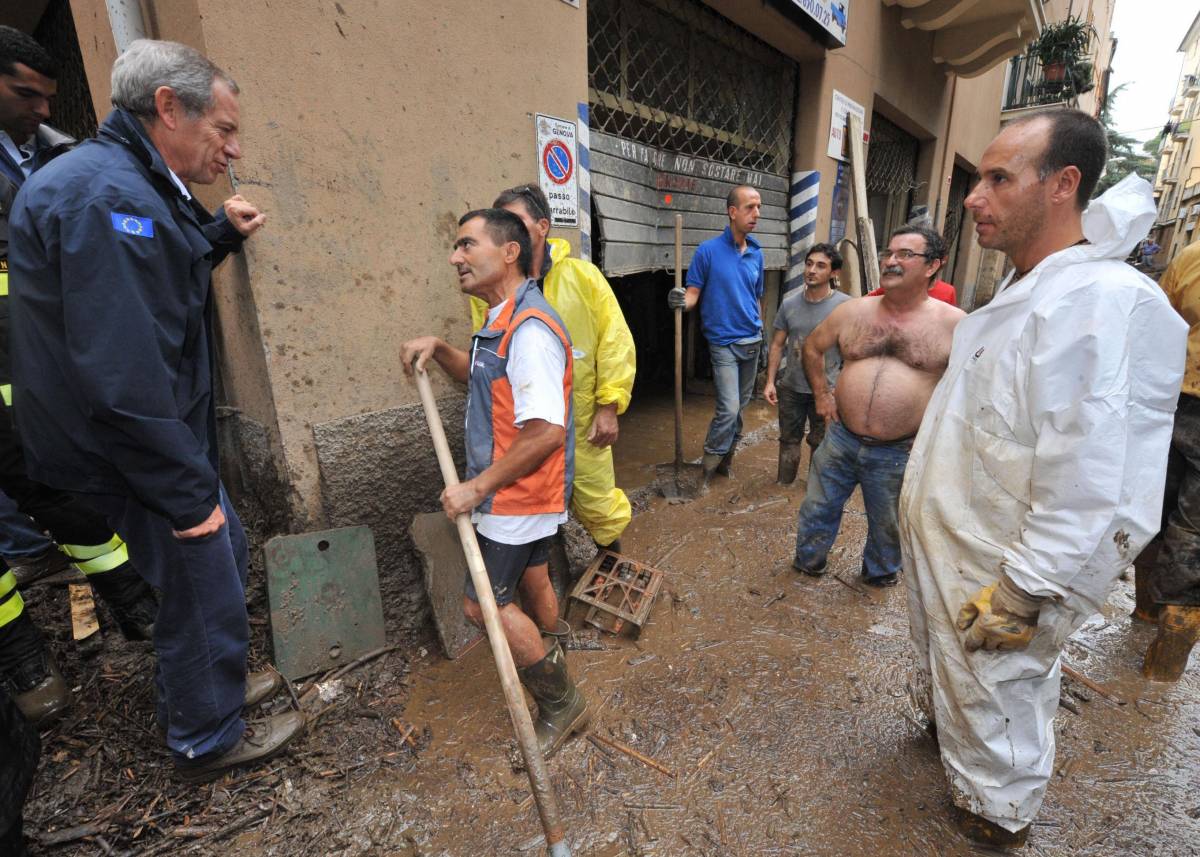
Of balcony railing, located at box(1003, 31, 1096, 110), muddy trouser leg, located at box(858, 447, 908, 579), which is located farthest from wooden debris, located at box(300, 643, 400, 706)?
balcony railing, located at box(1003, 31, 1096, 110)

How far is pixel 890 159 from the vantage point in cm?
865

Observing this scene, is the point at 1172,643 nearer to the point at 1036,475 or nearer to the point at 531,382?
the point at 1036,475

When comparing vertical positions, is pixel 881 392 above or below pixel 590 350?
below

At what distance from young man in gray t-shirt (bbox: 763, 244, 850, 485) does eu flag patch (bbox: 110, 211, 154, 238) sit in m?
3.81

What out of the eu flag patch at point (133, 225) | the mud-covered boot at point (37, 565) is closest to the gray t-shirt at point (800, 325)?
the eu flag patch at point (133, 225)

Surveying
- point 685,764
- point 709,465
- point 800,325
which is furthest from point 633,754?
point 800,325

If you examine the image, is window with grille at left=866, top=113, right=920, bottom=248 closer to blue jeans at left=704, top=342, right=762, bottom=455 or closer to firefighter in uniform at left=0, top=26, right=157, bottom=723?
blue jeans at left=704, top=342, right=762, bottom=455

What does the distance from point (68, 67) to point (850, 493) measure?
6.00 metres

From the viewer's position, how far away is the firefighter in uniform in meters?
2.09

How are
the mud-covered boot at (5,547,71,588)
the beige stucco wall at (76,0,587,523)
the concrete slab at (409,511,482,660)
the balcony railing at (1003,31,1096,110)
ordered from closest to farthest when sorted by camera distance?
the beige stucco wall at (76,0,587,523), the concrete slab at (409,511,482,660), the mud-covered boot at (5,547,71,588), the balcony railing at (1003,31,1096,110)

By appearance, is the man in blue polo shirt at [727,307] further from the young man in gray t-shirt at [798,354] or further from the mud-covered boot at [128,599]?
the mud-covered boot at [128,599]

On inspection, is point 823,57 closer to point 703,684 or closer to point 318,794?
point 703,684

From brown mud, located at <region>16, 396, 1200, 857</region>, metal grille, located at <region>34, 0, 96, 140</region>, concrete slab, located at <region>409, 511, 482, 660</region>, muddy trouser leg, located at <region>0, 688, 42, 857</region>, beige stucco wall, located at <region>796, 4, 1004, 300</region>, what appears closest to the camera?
muddy trouser leg, located at <region>0, 688, 42, 857</region>

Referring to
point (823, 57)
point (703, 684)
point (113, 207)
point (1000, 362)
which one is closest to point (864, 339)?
point (1000, 362)
